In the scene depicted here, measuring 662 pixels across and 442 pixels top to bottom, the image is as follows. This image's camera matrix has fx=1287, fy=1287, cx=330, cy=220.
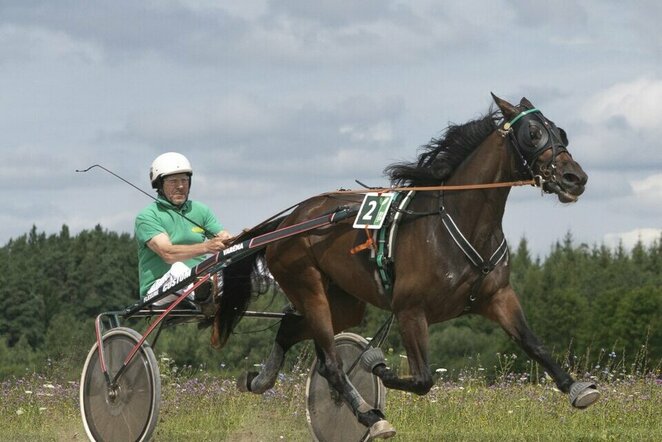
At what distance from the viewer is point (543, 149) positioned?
729cm

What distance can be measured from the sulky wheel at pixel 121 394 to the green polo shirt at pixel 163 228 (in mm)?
511

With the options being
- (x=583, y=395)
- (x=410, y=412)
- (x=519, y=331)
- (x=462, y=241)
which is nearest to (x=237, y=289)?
(x=410, y=412)

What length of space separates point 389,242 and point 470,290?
575 mm

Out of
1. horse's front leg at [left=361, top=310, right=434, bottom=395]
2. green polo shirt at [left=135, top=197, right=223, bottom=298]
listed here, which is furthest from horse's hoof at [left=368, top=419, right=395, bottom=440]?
green polo shirt at [left=135, top=197, right=223, bottom=298]

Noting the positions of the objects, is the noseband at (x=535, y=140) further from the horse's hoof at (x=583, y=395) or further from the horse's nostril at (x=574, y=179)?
the horse's hoof at (x=583, y=395)

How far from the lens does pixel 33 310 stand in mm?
64000

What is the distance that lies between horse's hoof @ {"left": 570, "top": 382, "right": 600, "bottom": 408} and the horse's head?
1.07m

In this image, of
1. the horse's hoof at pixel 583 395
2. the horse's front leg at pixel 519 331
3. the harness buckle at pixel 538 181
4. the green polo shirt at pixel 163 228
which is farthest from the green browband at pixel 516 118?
the green polo shirt at pixel 163 228

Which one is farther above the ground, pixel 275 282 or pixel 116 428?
pixel 275 282

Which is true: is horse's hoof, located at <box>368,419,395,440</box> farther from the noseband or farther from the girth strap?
the noseband

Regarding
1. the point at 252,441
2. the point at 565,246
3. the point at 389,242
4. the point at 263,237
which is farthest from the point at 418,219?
the point at 565,246

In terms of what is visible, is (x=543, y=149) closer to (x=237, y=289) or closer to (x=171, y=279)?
(x=237, y=289)

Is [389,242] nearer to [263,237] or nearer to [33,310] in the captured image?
[263,237]

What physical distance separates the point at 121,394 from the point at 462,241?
2.92 meters
